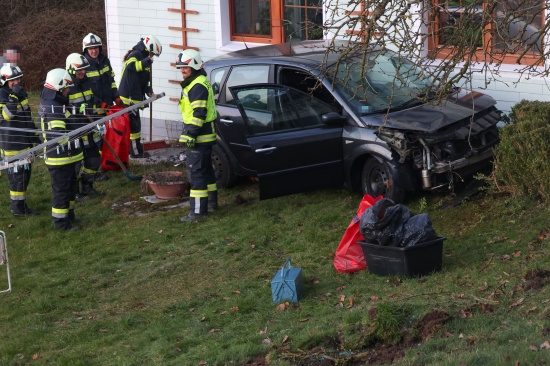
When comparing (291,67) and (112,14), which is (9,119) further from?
Result: (112,14)

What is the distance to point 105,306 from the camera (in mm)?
8844

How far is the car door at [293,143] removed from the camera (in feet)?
34.5

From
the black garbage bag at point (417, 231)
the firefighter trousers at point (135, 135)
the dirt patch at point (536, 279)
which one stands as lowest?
the dirt patch at point (536, 279)

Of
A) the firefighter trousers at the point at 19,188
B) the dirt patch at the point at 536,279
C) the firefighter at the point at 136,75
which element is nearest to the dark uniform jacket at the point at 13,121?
the firefighter trousers at the point at 19,188

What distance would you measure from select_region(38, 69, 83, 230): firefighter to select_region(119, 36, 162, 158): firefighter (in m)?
2.52

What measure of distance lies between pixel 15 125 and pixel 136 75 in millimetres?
2513

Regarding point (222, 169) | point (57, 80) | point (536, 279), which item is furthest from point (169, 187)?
point (536, 279)

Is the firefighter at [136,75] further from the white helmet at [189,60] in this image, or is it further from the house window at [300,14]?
the white helmet at [189,60]

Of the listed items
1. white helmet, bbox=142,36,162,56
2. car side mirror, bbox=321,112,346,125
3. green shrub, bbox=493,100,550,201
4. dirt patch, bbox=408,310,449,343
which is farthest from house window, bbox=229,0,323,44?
dirt patch, bbox=408,310,449,343

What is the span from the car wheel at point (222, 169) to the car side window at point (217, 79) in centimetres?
70

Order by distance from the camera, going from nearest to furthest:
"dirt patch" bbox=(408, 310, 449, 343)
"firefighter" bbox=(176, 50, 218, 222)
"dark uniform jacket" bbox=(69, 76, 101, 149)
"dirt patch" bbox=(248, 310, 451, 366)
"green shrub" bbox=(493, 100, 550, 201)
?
"dirt patch" bbox=(248, 310, 451, 366), "dirt patch" bbox=(408, 310, 449, 343), "green shrub" bbox=(493, 100, 550, 201), "firefighter" bbox=(176, 50, 218, 222), "dark uniform jacket" bbox=(69, 76, 101, 149)

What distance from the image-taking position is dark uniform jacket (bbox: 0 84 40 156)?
38.0 ft

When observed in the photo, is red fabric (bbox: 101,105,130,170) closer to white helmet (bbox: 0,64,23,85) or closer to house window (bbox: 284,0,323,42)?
white helmet (bbox: 0,64,23,85)

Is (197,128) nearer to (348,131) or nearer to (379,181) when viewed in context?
(348,131)
